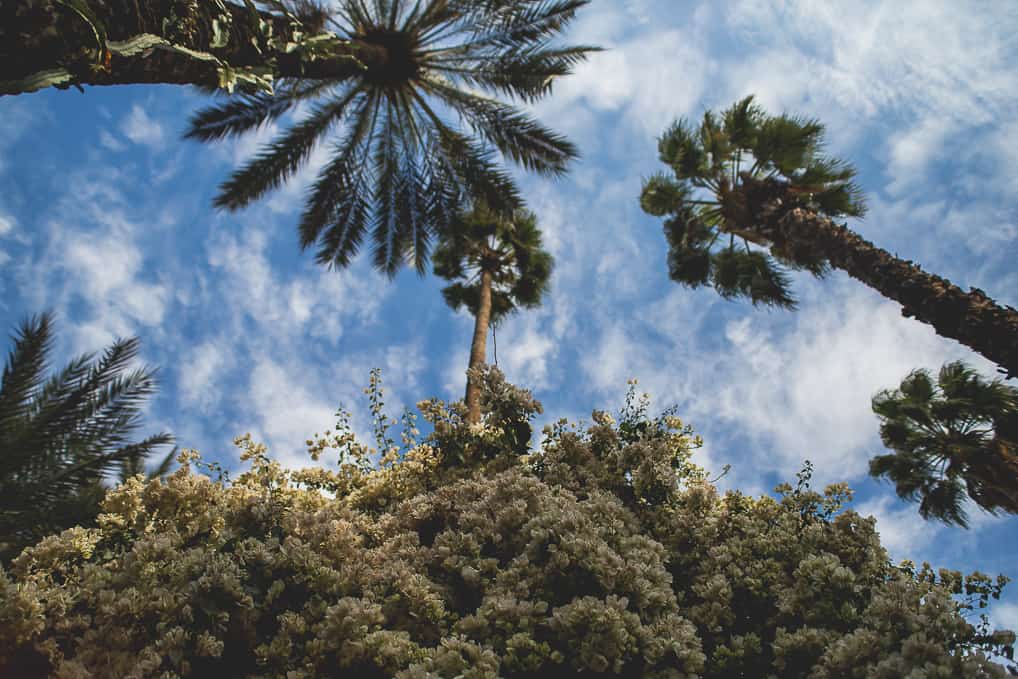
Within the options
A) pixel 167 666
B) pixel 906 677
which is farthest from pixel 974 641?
pixel 167 666

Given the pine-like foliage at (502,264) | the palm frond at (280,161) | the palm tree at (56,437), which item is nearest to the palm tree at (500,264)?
the pine-like foliage at (502,264)

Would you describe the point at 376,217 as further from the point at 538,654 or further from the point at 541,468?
the point at 538,654

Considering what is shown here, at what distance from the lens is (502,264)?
52.1ft

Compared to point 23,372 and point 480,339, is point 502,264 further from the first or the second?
point 23,372

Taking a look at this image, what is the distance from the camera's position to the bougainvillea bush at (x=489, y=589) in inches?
143

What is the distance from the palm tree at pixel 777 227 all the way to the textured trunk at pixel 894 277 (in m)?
0.01

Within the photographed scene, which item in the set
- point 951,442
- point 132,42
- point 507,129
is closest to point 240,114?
point 507,129

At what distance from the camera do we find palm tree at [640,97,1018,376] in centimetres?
652

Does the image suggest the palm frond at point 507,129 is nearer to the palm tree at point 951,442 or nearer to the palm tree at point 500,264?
the palm tree at point 500,264

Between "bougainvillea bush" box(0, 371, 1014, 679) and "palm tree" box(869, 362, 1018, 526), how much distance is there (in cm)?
767

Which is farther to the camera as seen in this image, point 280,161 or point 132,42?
point 280,161

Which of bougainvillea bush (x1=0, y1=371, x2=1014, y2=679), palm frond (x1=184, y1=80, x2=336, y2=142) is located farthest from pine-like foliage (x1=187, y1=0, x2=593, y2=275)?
bougainvillea bush (x1=0, y1=371, x2=1014, y2=679)

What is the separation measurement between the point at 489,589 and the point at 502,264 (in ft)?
40.1

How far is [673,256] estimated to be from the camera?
13.8 metres
